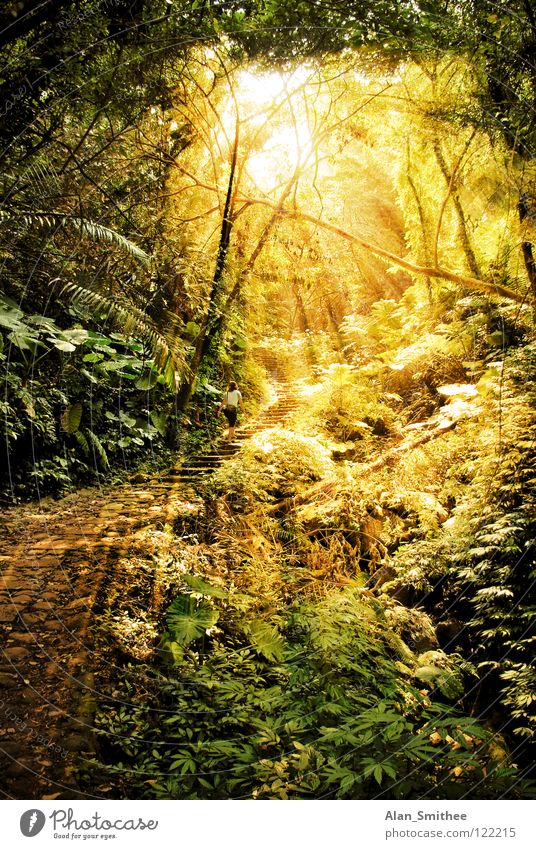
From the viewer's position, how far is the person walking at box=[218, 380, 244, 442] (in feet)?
9.40

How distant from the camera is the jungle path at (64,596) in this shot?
185 centimetres

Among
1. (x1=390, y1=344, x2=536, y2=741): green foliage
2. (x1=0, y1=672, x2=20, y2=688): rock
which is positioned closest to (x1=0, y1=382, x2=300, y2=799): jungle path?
(x1=0, y1=672, x2=20, y2=688): rock

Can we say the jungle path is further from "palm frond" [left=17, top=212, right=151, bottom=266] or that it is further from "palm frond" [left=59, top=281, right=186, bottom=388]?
"palm frond" [left=17, top=212, right=151, bottom=266]

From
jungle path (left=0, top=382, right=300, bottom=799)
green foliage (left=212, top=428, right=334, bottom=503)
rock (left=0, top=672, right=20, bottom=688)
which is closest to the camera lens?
jungle path (left=0, top=382, right=300, bottom=799)

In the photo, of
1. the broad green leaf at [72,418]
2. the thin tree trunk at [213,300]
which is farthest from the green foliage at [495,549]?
the broad green leaf at [72,418]

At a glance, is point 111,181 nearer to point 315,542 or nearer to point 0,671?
point 315,542

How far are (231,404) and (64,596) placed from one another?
1.62 m

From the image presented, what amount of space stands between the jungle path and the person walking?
0.09m

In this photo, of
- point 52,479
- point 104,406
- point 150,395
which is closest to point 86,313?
point 150,395

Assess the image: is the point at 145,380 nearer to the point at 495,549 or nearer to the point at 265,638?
the point at 265,638

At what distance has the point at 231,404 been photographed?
9.56 feet

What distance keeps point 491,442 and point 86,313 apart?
2.85m

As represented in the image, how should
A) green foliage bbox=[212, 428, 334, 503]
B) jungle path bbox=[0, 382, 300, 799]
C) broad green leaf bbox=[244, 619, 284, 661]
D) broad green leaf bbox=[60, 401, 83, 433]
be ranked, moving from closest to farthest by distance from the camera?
jungle path bbox=[0, 382, 300, 799] → broad green leaf bbox=[244, 619, 284, 661] → green foliage bbox=[212, 428, 334, 503] → broad green leaf bbox=[60, 401, 83, 433]
